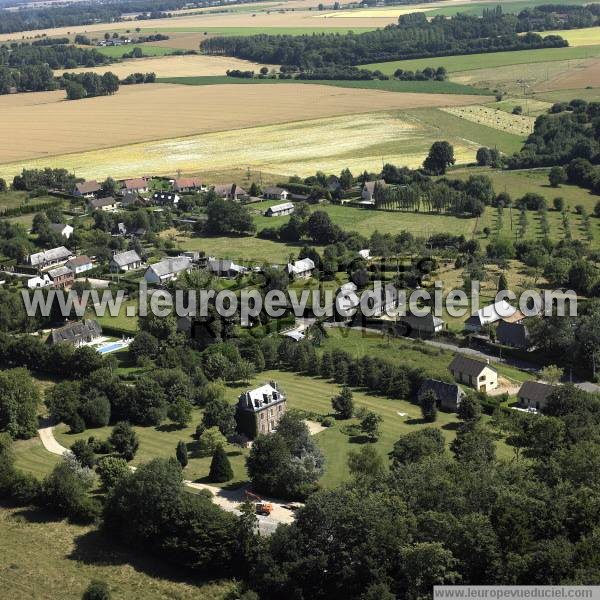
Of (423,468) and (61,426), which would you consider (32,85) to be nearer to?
(61,426)

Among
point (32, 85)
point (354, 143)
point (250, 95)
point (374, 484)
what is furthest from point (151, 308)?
point (32, 85)

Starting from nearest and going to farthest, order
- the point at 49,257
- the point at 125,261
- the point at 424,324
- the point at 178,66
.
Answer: the point at 424,324
the point at 125,261
the point at 49,257
the point at 178,66

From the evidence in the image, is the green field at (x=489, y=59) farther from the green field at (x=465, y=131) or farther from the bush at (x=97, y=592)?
the bush at (x=97, y=592)

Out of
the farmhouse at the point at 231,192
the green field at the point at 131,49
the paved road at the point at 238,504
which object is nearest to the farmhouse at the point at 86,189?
the farmhouse at the point at 231,192

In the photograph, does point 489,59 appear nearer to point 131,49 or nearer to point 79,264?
point 131,49

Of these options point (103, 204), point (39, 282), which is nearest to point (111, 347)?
point (39, 282)
